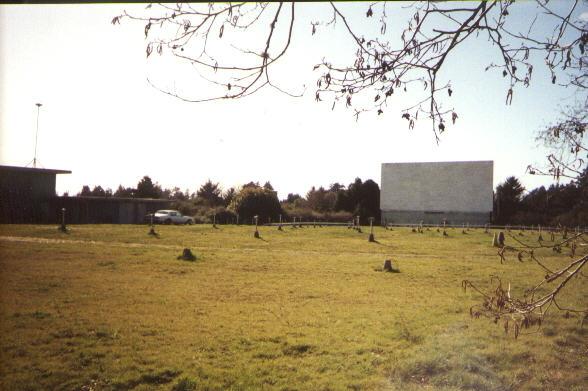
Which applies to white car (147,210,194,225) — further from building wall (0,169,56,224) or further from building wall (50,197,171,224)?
building wall (0,169,56,224)

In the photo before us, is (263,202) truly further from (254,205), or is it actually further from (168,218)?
(168,218)

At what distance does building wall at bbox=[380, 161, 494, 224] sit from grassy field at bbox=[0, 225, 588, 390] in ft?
125

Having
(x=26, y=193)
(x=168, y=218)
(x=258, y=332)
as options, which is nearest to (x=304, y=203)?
(x=168, y=218)

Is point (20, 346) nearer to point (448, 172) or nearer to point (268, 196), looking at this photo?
point (268, 196)

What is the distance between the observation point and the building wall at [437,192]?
167 feet

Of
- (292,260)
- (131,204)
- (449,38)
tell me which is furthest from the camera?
(131,204)

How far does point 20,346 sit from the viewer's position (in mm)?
6387

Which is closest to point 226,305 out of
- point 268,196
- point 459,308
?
point 459,308

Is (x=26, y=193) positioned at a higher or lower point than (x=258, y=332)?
higher

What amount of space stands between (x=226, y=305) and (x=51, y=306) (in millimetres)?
3734

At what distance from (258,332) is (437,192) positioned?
5026 centimetres

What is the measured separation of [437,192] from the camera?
53.8 metres

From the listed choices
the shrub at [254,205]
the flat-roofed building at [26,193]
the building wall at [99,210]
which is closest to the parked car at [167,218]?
the building wall at [99,210]

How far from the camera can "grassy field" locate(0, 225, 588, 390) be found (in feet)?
19.2
